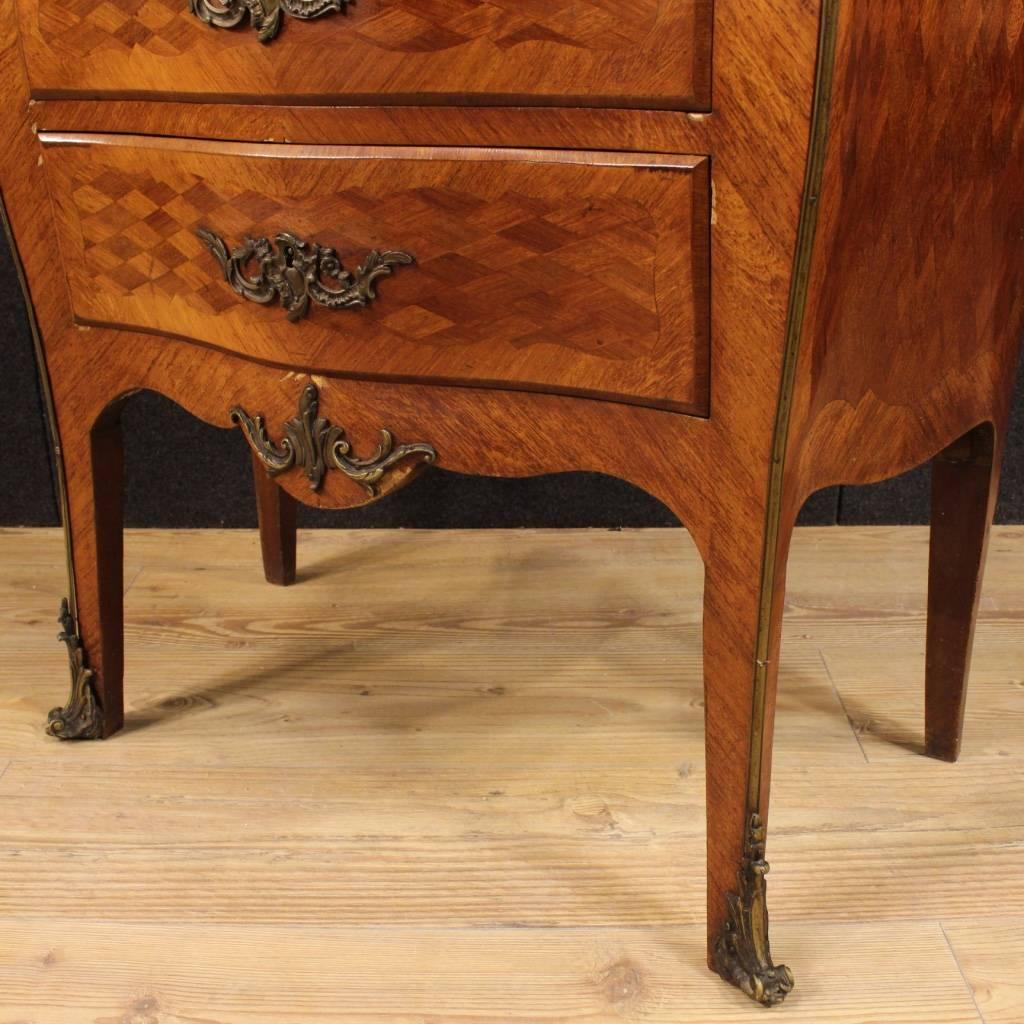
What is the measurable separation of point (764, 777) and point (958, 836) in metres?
0.29

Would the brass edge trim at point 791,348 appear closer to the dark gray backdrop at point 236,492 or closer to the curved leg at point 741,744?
the curved leg at point 741,744

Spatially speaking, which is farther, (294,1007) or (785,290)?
(294,1007)

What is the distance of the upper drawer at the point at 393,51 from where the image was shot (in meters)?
0.76

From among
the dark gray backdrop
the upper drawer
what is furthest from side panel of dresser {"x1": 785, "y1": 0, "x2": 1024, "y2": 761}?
the dark gray backdrop

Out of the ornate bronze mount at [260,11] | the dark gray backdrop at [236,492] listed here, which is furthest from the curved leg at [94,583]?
the dark gray backdrop at [236,492]

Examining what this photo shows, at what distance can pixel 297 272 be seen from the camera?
0.92 metres

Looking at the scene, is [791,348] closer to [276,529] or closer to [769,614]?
[769,614]

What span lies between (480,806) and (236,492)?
2.46 feet

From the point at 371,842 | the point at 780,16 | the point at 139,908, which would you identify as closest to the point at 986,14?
the point at 780,16

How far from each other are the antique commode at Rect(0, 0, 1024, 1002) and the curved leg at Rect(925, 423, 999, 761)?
3.2 inches

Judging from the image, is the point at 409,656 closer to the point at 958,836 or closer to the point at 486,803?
the point at 486,803

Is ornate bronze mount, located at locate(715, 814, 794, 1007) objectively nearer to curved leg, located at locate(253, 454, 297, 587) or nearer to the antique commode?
the antique commode

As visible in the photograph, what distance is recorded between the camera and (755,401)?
0.80 metres

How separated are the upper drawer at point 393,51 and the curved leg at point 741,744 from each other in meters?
0.29
